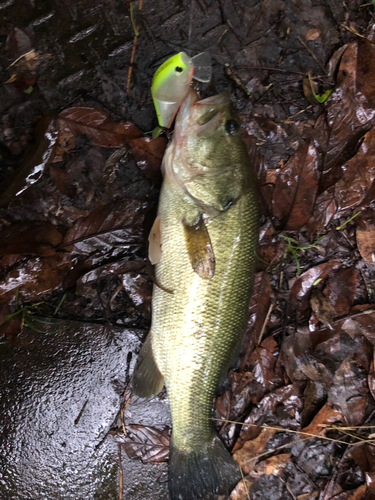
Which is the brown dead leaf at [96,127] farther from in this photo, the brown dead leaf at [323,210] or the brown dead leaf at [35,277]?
the brown dead leaf at [323,210]

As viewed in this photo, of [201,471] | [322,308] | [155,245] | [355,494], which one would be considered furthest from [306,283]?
[355,494]

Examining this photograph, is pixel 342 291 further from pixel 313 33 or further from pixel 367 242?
pixel 313 33

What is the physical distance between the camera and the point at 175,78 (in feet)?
5.49

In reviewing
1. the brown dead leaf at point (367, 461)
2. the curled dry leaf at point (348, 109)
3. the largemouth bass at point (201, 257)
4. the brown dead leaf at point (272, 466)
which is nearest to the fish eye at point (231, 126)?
the largemouth bass at point (201, 257)

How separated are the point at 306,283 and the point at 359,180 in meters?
0.80

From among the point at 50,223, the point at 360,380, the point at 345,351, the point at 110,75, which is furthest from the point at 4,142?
the point at 360,380

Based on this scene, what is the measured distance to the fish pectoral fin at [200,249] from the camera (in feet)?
5.28

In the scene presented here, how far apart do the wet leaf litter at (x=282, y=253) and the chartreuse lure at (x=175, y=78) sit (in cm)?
26

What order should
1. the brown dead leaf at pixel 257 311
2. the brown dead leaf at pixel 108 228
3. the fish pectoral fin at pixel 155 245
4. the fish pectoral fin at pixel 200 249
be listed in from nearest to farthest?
1. the fish pectoral fin at pixel 200 249
2. the fish pectoral fin at pixel 155 245
3. the brown dead leaf at pixel 108 228
4. the brown dead leaf at pixel 257 311

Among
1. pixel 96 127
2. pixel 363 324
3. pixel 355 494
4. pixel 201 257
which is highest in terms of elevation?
pixel 96 127

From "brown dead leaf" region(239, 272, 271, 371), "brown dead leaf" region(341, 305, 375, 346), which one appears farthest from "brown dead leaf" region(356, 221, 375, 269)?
"brown dead leaf" region(239, 272, 271, 371)

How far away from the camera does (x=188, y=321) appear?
1.67m

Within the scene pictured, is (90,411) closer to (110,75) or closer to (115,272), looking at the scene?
(115,272)

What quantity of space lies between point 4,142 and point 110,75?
2.69 feet
